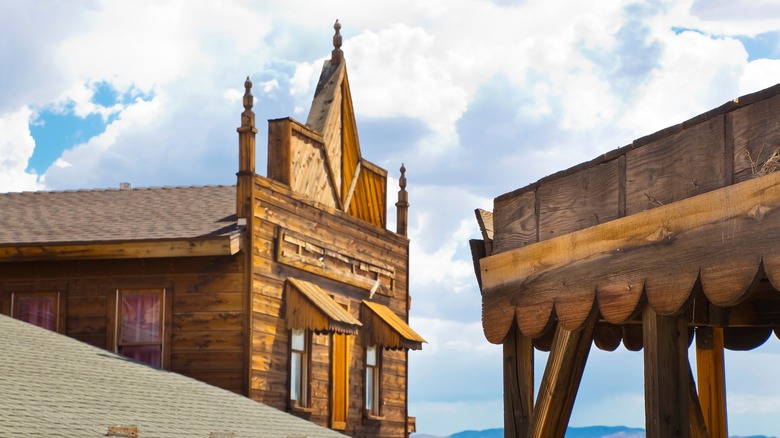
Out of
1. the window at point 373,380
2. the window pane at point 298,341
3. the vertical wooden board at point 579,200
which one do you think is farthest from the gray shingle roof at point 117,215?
the vertical wooden board at point 579,200

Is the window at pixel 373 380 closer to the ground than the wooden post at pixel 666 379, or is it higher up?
higher up

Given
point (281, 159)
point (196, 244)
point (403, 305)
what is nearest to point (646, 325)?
point (196, 244)

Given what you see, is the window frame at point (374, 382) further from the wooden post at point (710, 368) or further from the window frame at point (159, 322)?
the wooden post at point (710, 368)

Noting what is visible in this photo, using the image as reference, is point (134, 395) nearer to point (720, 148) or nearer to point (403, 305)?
point (720, 148)

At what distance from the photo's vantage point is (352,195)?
2391 centimetres

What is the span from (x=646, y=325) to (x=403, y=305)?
66.7 ft

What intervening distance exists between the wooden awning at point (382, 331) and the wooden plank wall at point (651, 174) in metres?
16.2

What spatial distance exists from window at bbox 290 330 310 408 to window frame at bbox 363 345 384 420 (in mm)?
3108

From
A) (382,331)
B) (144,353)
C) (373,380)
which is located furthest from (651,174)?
(373,380)

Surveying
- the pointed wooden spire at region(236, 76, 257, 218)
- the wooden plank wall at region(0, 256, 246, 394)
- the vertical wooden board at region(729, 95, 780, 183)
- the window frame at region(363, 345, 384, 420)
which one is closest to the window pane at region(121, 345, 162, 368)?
the wooden plank wall at region(0, 256, 246, 394)

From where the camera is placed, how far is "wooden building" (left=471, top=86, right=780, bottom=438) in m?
5.00

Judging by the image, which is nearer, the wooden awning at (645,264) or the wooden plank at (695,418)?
the wooden awning at (645,264)

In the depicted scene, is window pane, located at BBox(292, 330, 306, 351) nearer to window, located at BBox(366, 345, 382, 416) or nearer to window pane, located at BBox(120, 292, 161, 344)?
window pane, located at BBox(120, 292, 161, 344)

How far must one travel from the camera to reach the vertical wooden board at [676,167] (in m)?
5.25
